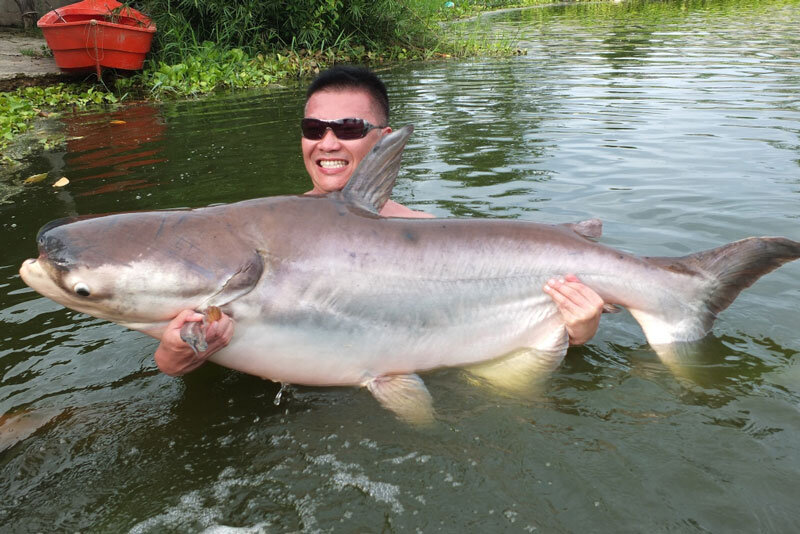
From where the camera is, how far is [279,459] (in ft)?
7.39

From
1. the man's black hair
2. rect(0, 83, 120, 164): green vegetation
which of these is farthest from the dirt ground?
the man's black hair

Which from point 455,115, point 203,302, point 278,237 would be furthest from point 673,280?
point 455,115

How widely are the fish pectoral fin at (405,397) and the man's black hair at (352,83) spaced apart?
Answer: 146 cm

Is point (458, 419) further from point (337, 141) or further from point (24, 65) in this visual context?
point (24, 65)

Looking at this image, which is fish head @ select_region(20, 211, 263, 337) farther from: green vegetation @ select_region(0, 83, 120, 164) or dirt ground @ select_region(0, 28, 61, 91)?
dirt ground @ select_region(0, 28, 61, 91)

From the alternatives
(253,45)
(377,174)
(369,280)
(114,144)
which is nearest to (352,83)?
(377,174)

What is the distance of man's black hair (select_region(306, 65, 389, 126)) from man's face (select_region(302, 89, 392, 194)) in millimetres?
29

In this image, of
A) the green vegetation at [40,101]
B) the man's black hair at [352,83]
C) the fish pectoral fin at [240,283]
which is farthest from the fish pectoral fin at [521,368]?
the green vegetation at [40,101]

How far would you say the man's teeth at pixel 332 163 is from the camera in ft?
10.4

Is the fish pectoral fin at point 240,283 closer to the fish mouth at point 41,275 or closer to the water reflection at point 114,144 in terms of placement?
the fish mouth at point 41,275

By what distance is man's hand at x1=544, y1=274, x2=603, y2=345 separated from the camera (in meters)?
2.44

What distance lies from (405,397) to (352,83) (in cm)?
164

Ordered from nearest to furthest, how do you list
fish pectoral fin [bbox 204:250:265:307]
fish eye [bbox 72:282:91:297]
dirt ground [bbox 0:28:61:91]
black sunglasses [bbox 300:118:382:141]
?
fish eye [bbox 72:282:91:297], fish pectoral fin [bbox 204:250:265:307], black sunglasses [bbox 300:118:382:141], dirt ground [bbox 0:28:61:91]

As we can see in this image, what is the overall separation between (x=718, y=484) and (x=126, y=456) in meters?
2.02
